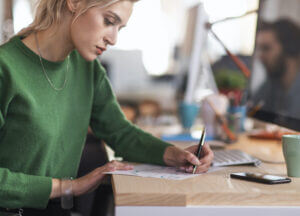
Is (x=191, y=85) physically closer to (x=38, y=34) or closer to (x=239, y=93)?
(x=239, y=93)

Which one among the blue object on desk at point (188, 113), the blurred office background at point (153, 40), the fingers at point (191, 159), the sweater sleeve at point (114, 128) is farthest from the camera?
the blurred office background at point (153, 40)

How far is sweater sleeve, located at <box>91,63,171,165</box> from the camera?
129 cm

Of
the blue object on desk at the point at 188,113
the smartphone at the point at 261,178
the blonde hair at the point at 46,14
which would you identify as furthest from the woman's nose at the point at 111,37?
the blue object on desk at the point at 188,113

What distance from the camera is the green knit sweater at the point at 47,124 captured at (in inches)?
39.8

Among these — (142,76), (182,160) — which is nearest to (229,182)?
(182,160)

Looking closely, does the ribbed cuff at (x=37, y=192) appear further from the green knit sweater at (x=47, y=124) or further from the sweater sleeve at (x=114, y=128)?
the sweater sleeve at (x=114, y=128)

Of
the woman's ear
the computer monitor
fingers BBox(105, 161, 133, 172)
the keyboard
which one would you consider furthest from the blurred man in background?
the woman's ear

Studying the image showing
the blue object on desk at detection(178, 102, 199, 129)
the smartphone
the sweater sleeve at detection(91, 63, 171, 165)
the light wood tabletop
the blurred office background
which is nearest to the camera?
the light wood tabletop

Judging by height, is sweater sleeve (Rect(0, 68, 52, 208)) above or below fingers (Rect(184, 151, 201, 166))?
below

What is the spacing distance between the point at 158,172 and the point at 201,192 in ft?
0.75

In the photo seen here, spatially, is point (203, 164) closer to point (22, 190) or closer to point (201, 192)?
point (201, 192)

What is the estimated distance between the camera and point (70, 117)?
1291mm

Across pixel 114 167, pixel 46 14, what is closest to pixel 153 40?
pixel 46 14

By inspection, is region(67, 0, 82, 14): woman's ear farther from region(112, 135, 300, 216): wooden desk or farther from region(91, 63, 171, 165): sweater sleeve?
region(112, 135, 300, 216): wooden desk
